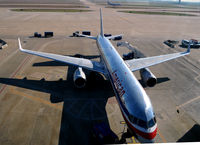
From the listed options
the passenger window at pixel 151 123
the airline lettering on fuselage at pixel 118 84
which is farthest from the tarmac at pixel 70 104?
the airline lettering on fuselage at pixel 118 84

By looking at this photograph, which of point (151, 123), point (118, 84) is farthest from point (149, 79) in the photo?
point (151, 123)

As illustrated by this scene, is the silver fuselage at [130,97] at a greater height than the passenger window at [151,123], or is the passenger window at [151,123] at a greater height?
the silver fuselage at [130,97]

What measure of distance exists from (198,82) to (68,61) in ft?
82.4

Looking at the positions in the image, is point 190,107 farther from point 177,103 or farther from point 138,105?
point 138,105

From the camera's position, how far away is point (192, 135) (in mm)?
16250

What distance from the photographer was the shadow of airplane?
51.5 ft

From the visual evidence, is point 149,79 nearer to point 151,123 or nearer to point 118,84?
point 118,84

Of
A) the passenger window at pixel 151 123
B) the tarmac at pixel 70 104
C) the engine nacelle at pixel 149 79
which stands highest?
the passenger window at pixel 151 123

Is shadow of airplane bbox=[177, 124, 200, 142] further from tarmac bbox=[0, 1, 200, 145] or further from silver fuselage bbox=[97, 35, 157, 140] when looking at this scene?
silver fuselage bbox=[97, 35, 157, 140]

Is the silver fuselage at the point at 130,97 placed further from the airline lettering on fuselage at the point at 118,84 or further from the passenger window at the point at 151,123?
the passenger window at the point at 151,123

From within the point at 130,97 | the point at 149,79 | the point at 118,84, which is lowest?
the point at 149,79

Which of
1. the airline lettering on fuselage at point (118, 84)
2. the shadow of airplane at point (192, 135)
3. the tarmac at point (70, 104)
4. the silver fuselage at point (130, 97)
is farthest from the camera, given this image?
the tarmac at point (70, 104)

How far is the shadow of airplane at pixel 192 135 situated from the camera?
15.7 m

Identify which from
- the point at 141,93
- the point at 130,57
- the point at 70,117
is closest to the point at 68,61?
the point at 70,117
